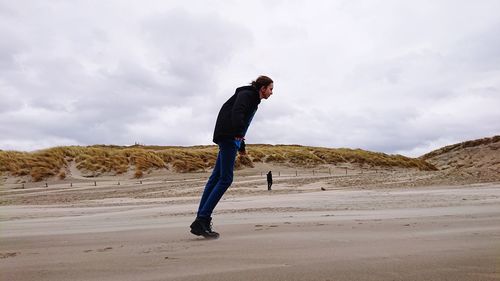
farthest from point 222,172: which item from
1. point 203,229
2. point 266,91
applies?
point 266,91

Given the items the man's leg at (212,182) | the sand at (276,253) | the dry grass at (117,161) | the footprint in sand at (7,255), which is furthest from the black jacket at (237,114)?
the dry grass at (117,161)

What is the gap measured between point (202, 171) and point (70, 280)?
39.8 metres

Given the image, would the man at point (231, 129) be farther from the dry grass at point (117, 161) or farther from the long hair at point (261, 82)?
the dry grass at point (117, 161)

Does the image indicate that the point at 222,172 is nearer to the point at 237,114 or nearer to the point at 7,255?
the point at 237,114

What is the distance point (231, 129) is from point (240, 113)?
0.61 feet

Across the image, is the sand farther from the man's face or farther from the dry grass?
the dry grass

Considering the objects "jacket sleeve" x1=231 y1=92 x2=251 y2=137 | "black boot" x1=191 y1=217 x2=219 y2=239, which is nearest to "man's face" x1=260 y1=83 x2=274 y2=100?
"jacket sleeve" x1=231 y1=92 x2=251 y2=137

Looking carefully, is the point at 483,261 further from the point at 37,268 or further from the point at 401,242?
the point at 37,268

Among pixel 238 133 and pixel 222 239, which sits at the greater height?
pixel 238 133

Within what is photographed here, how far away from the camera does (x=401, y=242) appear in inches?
136

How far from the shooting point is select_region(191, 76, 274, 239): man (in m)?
4.31

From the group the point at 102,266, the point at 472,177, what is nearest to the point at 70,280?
the point at 102,266

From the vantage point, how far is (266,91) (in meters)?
4.55

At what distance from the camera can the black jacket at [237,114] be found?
431 cm
